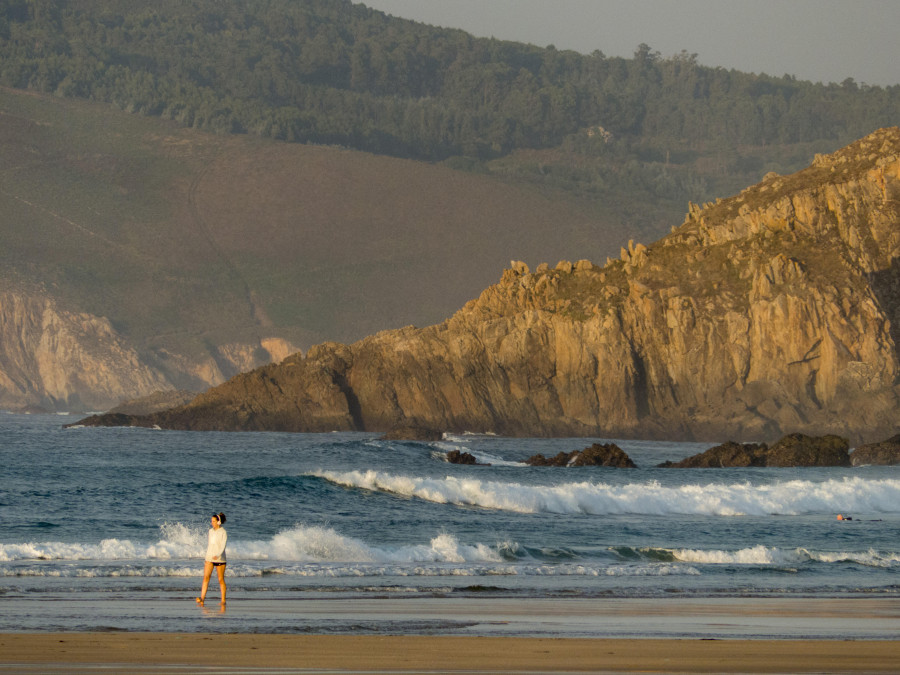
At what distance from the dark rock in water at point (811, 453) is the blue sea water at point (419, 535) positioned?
381 cm

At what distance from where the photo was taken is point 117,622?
59.4 ft

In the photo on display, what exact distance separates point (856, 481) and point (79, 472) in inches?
1081

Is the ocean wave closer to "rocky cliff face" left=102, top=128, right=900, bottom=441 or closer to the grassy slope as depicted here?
"rocky cliff face" left=102, top=128, right=900, bottom=441

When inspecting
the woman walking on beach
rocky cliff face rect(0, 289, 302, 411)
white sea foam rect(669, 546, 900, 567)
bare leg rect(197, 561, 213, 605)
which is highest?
rocky cliff face rect(0, 289, 302, 411)

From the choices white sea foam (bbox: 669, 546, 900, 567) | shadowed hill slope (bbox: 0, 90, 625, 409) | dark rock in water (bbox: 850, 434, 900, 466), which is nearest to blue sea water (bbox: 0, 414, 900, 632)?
white sea foam (bbox: 669, 546, 900, 567)

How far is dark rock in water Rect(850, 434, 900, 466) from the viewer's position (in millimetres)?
60656

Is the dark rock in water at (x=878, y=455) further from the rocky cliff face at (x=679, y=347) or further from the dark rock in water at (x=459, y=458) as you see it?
the rocky cliff face at (x=679, y=347)

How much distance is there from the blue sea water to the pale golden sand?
4.12 ft

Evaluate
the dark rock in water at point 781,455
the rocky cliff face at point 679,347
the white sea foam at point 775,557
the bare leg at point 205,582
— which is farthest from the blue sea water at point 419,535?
the rocky cliff face at point 679,347

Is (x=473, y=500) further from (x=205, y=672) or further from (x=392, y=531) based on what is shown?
(x=205, y=672)

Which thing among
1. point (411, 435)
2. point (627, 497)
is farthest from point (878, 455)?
point (411, 435)

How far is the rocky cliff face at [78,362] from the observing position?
171 m

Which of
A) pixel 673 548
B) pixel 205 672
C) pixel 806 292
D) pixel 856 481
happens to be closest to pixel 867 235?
pixel 806 292

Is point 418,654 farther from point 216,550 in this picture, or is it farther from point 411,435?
point 411,435
